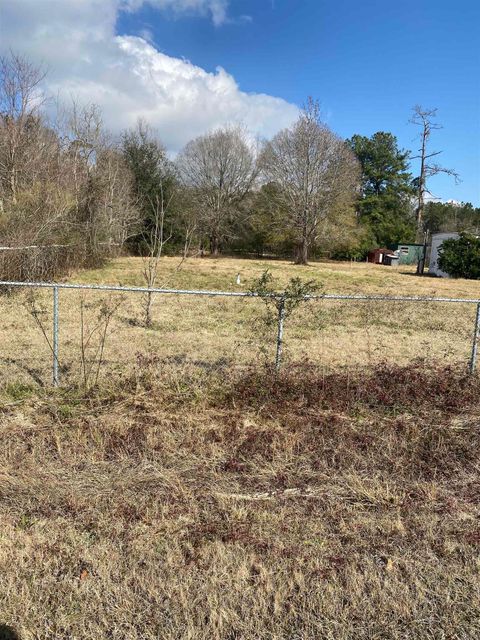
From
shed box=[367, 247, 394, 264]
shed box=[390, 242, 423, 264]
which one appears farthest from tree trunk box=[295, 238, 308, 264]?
shed box=[390, 242, 423, 264]

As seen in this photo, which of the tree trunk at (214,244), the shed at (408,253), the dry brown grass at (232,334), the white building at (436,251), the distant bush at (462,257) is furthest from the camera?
the shed at (408,253)

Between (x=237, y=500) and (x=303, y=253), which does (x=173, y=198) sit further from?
(x=237, y=500)

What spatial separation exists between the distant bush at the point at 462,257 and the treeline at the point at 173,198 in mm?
10231

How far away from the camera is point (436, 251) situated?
3594 cm

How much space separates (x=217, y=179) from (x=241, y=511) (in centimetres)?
4435

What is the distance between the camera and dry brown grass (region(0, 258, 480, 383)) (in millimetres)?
7320

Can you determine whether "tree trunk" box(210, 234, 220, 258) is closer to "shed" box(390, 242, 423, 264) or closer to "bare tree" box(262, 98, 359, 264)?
"bare tree" box(262, 98, 359, 264)

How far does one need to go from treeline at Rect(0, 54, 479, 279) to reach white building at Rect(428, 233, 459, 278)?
7399mm

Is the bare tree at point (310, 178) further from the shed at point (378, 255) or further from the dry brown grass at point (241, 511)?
the dry brown grass at point (241, 511)

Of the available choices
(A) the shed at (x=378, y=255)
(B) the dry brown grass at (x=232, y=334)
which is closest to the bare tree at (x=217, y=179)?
(A) the shed at (x=378, y=255)

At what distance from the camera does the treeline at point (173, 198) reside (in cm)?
1758

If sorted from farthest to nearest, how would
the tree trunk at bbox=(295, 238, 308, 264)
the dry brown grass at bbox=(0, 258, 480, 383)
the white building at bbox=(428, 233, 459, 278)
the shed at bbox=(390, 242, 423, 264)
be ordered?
the shed at bbox=(390, 242, 423, 264) < the tree trunk at bbox=(295, 238, 308, 264) < the white building at bbox=(428, 233, 459, 278) < the dry brown grass at bbox=(0, 258, 480, 383)

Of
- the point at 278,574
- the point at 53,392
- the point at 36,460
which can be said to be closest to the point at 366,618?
the point at 278,574

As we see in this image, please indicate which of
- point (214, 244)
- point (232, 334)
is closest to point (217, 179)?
point (214, 244)
